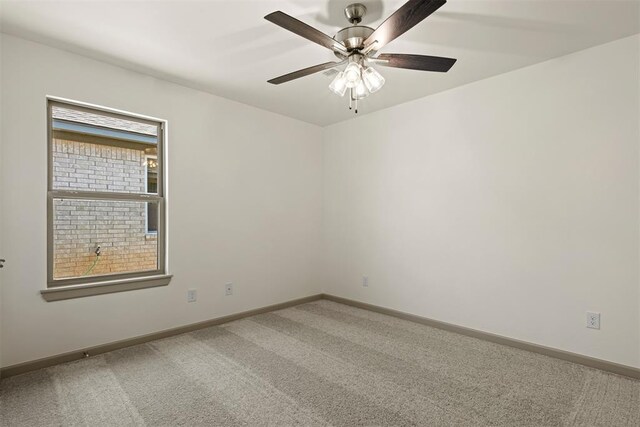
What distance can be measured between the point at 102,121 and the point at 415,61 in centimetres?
271

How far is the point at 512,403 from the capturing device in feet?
6.89

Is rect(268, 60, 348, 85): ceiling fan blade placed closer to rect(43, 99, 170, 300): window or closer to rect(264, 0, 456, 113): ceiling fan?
rect(264, 0, 456, 113): ceiling fan

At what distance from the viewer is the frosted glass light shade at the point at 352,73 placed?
2.09m

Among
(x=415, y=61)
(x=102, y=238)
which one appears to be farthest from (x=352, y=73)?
(x=102, y=238)

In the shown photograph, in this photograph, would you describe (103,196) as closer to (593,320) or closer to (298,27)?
(298,27)

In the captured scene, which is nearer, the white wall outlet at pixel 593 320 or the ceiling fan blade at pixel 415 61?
the ceiling fan blade at pixel 415 61

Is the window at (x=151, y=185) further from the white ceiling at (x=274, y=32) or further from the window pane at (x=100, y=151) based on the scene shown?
the white ceiling at (x=274, y=32)

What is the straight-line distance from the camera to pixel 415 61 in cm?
206

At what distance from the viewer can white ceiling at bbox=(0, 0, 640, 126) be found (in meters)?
2.08

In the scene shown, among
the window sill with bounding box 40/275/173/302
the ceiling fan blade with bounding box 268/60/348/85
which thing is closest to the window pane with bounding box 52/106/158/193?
the window sill with bounding box 40/275/173/302

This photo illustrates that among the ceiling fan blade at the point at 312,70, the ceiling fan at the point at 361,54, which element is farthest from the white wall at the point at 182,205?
the ceiling fan at the point at 361,54

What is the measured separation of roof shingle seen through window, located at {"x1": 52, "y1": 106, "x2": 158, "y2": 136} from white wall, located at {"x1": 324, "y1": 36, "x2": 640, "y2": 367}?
2.48 m

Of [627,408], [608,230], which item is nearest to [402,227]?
[608,230]

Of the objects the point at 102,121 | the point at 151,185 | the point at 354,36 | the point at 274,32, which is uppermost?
the point at 274,32
